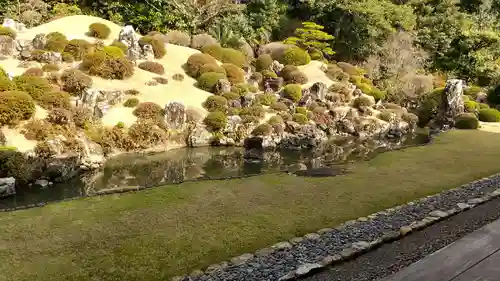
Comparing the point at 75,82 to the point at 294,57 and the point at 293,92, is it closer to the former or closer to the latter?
the point at 293,92

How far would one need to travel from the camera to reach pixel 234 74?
79.9ft

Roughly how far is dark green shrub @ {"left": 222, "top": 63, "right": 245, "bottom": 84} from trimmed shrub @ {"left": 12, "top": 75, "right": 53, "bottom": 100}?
33.9 ft

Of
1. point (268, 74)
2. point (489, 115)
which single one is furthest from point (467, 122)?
point (268, 74)

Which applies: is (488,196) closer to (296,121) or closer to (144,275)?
(144,275)

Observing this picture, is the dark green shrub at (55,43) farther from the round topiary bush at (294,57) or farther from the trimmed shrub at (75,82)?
the round topiary bush at (294,57)

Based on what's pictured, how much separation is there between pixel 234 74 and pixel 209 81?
2016 mm

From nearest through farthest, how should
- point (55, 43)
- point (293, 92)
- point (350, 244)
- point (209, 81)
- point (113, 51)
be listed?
point (350, 244) < point (55, 43) < point (113, 51) < point (209, 81) < point (293, 92)

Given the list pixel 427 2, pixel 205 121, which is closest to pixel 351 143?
pixel 205 121

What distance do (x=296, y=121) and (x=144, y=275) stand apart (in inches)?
627

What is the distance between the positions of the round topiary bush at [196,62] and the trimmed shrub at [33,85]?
8.90m

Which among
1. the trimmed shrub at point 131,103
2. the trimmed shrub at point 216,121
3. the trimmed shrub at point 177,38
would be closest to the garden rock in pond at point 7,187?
the trimmed shrub at point 131,103

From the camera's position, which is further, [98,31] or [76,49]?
[98,31]

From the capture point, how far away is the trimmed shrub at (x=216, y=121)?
19406mm

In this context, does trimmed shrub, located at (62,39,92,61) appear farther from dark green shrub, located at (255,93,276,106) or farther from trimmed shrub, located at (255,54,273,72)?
trimmed shrub, located at (255,54,273,72)
